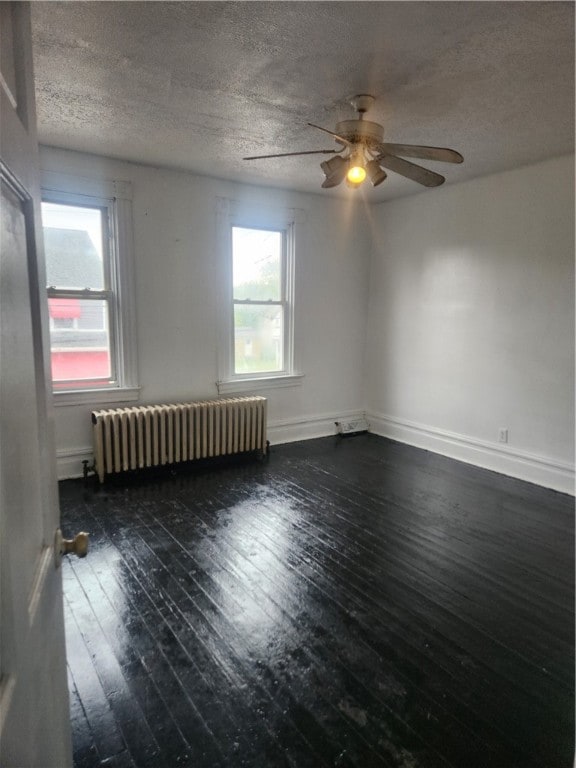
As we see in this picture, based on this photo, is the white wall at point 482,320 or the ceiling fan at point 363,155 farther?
the white wall at point 482,320

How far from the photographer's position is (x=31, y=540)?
2.59 ft

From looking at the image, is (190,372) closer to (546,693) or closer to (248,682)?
(248,682)

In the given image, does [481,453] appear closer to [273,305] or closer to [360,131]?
[273,305]

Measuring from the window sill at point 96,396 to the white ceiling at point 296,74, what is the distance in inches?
75.9

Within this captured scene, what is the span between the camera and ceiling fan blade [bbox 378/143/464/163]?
2.32m

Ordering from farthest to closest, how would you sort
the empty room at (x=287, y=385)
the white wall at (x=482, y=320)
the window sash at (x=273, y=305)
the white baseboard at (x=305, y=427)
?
the white baseboard at (x=305, y=427) < the window sash at (x=273, y=305) < the white wall at (x=482, y=320) < the empty room at (x=287, y=385)

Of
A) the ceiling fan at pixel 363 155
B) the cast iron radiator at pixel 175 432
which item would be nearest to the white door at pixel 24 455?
the ceiling fan at pixel 363 155

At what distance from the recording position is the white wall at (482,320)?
12.3ft

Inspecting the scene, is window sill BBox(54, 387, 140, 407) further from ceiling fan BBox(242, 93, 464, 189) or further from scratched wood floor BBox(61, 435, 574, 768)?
ceiling fan BBox(242, 93, 464, 189)

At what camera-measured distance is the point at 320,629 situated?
6.92 feet

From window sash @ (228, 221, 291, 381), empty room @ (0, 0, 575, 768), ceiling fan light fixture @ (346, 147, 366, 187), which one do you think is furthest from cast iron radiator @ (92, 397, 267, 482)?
ceiling fan light fixture @ (346, 147, 366, 187)

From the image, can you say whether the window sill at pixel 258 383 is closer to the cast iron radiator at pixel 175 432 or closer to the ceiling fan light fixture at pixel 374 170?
the cast iron radiator at pixel 175 432

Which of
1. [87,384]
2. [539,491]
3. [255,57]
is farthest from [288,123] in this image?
[539,491]

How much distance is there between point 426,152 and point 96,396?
123 inches
